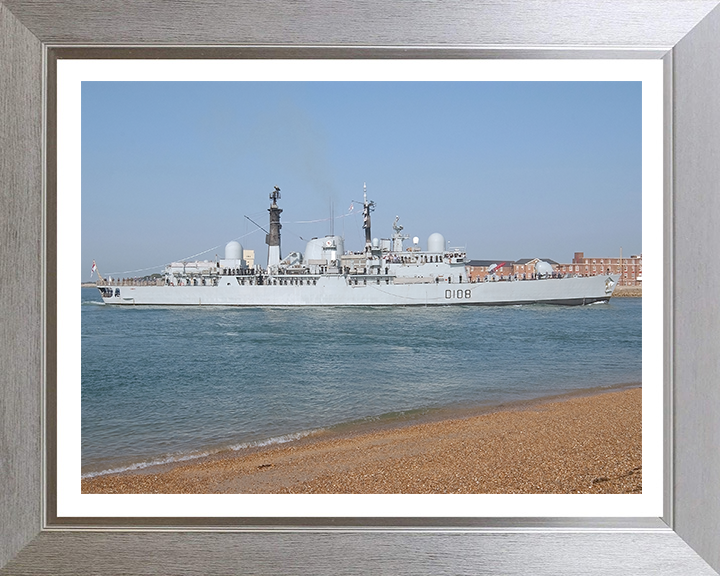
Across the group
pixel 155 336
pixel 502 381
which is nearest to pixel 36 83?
pixel 502 381

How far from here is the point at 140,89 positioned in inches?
458

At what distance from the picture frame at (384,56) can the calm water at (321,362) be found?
4.00 meters

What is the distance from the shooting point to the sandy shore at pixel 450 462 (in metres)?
2.15

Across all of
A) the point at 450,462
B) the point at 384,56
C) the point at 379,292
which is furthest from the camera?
the point at 379,292

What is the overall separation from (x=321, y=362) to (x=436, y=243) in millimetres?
3383

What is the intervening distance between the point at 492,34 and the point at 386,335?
30.9 ft

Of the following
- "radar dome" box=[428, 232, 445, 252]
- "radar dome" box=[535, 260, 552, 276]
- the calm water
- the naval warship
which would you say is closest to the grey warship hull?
the naval warship

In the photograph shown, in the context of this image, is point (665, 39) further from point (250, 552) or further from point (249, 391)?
point (249, 391)

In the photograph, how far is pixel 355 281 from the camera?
9844 millimetres

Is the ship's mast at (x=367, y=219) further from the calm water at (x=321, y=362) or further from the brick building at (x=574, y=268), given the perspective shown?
the brick building at (x=574, y=268)

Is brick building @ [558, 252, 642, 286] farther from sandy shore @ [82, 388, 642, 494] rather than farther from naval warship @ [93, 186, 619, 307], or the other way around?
sandy shore @ [82, 388, 642, 494]

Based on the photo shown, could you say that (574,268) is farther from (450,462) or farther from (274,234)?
(450,462)

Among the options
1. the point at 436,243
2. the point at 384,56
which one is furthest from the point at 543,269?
the point at 384,56

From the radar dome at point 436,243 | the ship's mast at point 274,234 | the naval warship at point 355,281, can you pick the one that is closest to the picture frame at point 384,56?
the naval warship at point 355,281
